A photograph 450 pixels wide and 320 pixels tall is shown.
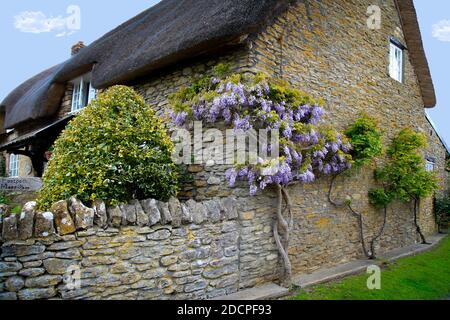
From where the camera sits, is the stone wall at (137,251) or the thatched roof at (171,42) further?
the thatched roof at (171,42)

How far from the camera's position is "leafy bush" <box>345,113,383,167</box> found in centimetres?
709

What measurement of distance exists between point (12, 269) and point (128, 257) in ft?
3.72

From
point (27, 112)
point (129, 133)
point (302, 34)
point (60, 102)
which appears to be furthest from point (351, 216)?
point (27, 112)

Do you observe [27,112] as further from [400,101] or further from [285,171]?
[400,101]

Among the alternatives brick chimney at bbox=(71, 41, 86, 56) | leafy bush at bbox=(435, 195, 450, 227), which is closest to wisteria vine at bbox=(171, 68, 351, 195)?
leafy bush at bbox=(435, 195, 450, 227)

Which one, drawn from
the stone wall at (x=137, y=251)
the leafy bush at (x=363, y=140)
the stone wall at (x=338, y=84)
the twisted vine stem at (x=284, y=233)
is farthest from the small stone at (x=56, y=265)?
the leafy bush at (x=363, y=140)

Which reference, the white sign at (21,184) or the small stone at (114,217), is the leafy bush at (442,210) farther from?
the white sign at (21,184)

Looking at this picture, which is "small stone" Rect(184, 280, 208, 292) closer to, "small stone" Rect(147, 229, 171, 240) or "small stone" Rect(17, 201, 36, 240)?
"small stone" Rect(147, 229, 171, 240)

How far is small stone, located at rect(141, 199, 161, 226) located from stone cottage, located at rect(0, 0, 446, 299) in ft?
0.83

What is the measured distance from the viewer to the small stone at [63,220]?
11.0 feet

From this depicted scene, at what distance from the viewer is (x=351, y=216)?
7602 mm

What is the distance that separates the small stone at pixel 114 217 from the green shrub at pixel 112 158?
350 mm

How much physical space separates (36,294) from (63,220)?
74cm

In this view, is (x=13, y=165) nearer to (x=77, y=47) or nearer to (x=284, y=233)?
(x=77, y=47)
